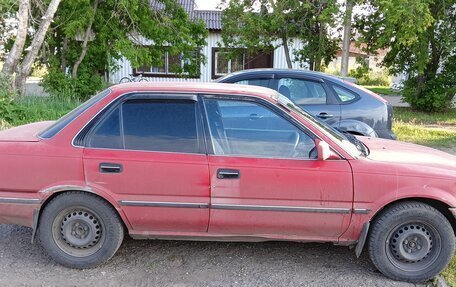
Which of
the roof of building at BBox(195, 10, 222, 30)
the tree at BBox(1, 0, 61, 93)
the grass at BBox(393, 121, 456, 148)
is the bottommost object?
the grass at BBox(393, 121, 456, 148)

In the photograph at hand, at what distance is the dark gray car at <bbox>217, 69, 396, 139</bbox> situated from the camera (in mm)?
6211

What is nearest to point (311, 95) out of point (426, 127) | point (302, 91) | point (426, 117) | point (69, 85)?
point (302, 91)

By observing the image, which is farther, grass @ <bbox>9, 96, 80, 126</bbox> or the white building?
the white building

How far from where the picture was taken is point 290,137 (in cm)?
360

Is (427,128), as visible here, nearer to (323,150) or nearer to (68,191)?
(323,150)

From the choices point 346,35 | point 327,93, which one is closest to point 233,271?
point 327,93

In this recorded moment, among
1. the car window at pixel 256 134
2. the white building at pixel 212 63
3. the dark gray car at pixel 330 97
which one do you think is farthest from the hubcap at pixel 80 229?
the white building at pixel 212 63

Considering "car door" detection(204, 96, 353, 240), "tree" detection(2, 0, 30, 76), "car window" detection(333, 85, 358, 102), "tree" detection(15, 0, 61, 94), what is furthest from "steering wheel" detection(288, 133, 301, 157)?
"tree" detection(2, 0, 30, 76)

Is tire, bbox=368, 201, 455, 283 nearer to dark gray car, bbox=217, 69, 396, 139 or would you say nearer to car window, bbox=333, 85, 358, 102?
dark gray car, bbox=217, 69, 396, 139

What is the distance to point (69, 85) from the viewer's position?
478 inches

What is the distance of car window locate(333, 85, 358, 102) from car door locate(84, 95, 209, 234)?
330 cm

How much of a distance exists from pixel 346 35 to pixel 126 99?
34.2 feet

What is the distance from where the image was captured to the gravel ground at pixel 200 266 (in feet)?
11.6

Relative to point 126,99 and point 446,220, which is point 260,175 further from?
point 446,220
